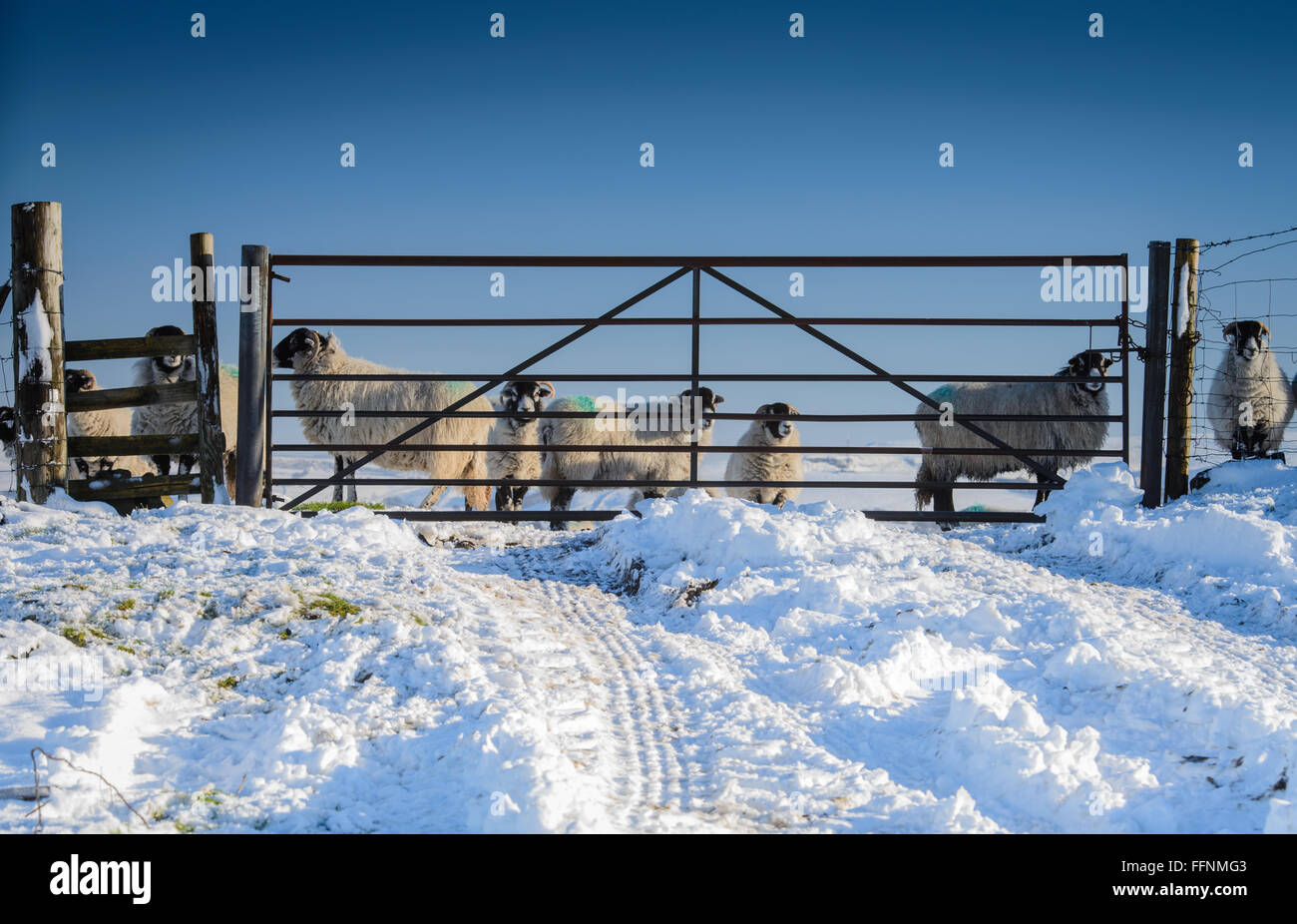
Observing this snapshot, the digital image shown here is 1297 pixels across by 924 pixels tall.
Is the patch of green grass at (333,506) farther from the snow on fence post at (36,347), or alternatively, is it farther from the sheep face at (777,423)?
the sheep face at (777,423)

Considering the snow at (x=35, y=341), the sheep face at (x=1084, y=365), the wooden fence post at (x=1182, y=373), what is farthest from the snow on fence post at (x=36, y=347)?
the sheep face at (x=1084, y=365)

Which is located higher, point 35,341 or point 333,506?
point 35,341

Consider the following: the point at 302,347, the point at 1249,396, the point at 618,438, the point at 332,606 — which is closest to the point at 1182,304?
the point at 1249,396

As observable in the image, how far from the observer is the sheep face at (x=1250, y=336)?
38.4 ft

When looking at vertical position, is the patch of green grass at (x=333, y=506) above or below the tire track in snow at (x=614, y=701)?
above

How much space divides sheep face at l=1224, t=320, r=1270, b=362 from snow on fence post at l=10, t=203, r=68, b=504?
12451 millimetres

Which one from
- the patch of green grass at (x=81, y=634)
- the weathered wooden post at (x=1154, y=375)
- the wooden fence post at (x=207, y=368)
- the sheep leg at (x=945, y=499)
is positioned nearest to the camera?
the patch of green grass at (x=81, y=634)

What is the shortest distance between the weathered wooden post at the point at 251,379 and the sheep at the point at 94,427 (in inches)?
175

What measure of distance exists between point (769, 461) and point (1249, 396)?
20.0 ft

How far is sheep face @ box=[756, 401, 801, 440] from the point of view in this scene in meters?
11.4

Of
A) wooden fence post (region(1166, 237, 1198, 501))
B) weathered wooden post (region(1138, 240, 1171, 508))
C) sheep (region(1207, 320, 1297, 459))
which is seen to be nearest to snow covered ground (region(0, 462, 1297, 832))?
weathered wooden post (region(1138, 240, 1171, 508))

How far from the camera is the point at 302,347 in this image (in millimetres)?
11453

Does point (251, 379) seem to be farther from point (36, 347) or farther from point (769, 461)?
point (769, 461)
